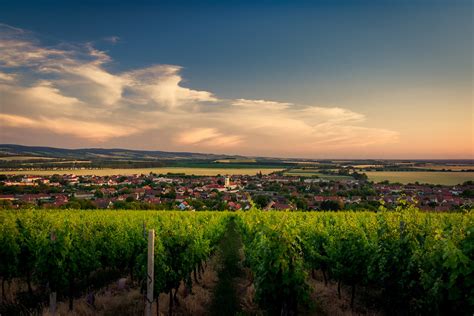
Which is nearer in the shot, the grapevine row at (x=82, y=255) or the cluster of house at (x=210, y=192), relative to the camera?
the grapevine row at (x=82, y=255)

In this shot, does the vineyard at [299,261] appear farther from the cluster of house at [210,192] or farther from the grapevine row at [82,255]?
the cluster of house at [210,192]

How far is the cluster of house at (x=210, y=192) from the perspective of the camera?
57.2 metres

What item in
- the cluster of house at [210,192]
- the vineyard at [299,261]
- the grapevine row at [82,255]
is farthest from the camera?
the cluster of house at [210,192]

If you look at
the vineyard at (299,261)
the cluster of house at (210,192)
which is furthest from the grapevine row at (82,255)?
the cluster of house at (210,192)

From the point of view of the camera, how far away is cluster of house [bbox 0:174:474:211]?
5719 centimetres

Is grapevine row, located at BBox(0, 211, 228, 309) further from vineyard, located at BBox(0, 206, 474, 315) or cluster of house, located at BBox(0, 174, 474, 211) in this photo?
cluster of house, located at BBox(0, 174, 474, 211)

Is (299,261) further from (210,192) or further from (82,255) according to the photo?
(210,192)

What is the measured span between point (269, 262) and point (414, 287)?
11.1 feet

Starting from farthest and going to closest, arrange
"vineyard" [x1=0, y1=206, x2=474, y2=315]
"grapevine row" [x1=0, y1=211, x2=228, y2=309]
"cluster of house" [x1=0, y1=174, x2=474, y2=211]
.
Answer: "cluster of house" [x1=0, y1=174, x2=474, y2=211]
"grapevine row" [x1=0, y1=211, x2=228, y2=309]
"vineyard" [x1=0, y1=206, x2=474, y2=315]

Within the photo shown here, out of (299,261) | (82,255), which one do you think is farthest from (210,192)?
(299,261)

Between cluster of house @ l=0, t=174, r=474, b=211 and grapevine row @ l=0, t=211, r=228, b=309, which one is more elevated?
grapevine row @ l=0, t=211, r=228, b=309

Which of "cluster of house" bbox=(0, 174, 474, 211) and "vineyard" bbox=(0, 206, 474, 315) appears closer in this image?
"vineyard" bbox=(0, 206, 474, 315)

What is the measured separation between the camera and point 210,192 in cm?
8212

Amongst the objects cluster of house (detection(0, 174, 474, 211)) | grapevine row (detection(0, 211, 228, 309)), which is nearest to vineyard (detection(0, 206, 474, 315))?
grapevine row (detection(0, 211, 228, 309))
